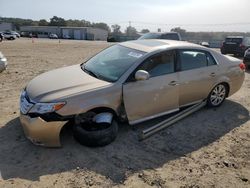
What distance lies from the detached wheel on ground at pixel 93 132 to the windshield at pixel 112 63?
771mm

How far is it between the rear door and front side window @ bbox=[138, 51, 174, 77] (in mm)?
220

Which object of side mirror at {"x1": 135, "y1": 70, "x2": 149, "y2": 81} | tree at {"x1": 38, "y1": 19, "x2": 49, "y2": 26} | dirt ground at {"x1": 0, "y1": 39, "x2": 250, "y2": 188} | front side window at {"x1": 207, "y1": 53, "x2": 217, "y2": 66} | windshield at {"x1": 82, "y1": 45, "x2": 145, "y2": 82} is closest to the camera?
dirt ground at {"x1": 0, "y1": 39, "x2": 250, "y2": 188}

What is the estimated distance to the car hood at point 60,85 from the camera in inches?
163

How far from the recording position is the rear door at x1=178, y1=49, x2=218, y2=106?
5301 mm

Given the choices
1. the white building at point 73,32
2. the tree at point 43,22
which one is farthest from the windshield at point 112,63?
the tree at point 43,22

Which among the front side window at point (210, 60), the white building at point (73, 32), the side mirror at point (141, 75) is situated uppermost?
the front side window at point (210, 60)

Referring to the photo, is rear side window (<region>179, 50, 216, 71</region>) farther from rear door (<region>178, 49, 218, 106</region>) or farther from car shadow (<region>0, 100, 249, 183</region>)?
car shadow (<region>0, 100, 249, 183</region>)

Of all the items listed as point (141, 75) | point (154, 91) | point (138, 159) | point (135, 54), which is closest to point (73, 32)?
point (135, 54)

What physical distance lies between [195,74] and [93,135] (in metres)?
2.48

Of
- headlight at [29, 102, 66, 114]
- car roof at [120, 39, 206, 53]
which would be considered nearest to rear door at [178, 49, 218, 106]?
car roof at [120, 39, 206, 53]

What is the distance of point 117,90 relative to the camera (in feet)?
14.6

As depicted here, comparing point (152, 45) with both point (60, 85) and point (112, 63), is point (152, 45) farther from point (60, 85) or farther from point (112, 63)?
point (60, 85)

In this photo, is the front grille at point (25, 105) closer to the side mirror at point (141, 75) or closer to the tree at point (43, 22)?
the side mirror at point (141, 75)

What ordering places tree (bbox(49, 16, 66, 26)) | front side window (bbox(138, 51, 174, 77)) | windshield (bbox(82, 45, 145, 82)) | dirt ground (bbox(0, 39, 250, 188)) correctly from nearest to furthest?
dirt ground (bbox(0, 39, 250, 188)) → windshield (bbox(82, 45, 145, 82)) → front side window (bbox(138, 51, 174, 77)) → tree (bbox(49, 16, 66, 26))
